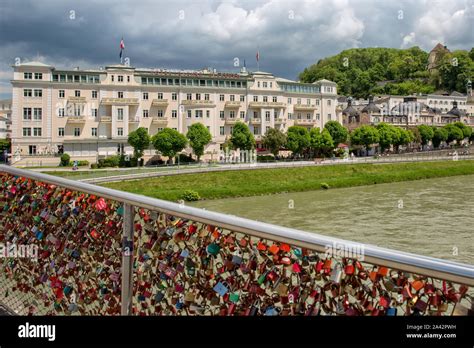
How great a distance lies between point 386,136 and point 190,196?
5024 centimetres

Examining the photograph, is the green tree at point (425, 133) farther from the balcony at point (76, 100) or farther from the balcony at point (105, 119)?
the balcony at point (76, 100)

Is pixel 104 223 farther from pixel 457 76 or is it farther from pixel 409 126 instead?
pixel 457 76

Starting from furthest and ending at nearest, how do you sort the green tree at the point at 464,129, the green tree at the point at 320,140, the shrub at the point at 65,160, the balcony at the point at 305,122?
1. the green tree at the point at 464,129
2. the balcony at the point at 305,122
3. the green tree at the point at 320,140
4. the shrub at the point at 65,160

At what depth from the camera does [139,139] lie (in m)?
55.5

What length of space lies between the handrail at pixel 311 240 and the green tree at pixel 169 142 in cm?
5153

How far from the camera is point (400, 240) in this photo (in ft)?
64.8

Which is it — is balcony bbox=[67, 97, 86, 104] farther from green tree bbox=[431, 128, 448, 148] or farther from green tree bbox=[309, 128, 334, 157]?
green tree bbox=[431, 128, 448, 148]

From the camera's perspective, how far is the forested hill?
129m

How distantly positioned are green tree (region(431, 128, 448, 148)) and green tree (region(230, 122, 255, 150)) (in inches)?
1834

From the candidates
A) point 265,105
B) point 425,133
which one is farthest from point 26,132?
point 425,133

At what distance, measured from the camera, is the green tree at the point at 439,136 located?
91.5m

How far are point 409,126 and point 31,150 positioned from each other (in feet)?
226

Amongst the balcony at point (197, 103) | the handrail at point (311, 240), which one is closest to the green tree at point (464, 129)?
the balcony at point (197, 103)
